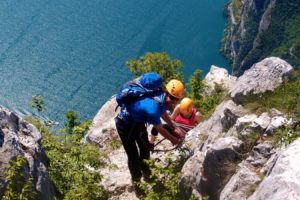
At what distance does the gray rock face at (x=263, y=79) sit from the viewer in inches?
304

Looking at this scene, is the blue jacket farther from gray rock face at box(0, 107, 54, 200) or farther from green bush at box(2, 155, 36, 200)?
green bush at box(2, 155, 36, 200)

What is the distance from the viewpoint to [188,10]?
100m

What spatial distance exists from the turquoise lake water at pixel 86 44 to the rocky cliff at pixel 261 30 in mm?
27451

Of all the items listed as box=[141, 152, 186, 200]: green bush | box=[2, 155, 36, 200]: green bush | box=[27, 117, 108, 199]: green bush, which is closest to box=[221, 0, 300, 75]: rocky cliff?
box=[27, 117, 108, 199]: green bush

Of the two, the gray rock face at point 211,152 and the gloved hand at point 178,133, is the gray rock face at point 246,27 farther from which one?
the gray rock face at point 211,152

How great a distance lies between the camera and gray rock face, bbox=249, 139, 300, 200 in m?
4.45

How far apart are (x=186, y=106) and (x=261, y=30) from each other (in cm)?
13934

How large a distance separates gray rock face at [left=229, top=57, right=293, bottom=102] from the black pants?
1.90 m

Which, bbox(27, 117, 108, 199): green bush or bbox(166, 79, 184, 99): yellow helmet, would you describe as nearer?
bbox(27, 117, 108, 199): green bush

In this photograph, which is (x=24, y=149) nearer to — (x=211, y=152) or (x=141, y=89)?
(x=141, y=89)

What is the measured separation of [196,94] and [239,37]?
12969cm

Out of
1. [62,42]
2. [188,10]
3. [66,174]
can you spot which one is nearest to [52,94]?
[62,42]

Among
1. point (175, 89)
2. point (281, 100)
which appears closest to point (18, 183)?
point (175, 89)

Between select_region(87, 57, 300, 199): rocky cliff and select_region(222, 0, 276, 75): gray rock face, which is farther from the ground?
select_region(222, 0, 276, 75): gray rock face
